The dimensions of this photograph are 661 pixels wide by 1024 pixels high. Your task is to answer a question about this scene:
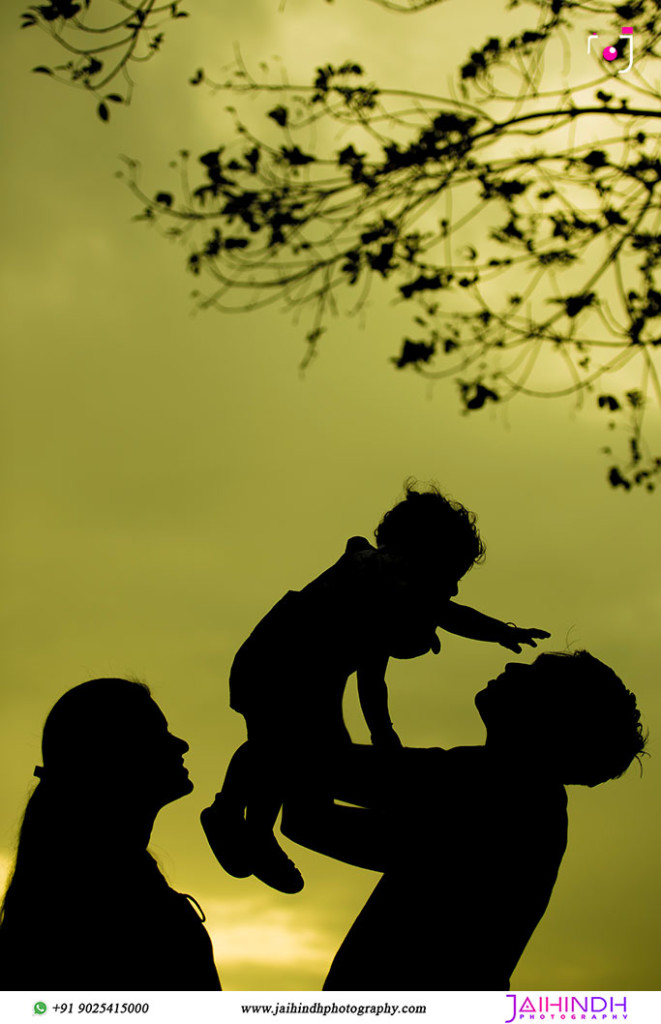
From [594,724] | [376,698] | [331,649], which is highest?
[331,649]

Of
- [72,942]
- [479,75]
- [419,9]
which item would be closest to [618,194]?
[479,75]

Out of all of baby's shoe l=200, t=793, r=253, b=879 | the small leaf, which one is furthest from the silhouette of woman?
the small leaf

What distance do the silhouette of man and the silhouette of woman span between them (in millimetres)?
482

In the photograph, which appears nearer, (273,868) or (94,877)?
(94,877)

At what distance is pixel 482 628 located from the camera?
3.41 metres

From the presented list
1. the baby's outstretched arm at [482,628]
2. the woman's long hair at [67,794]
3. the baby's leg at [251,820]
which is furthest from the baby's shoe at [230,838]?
the baby's outstretched arm at [482,628]

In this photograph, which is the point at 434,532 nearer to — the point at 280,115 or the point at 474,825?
the point at 474,825

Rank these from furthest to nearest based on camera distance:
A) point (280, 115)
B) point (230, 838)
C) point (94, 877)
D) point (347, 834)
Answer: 1. point (280, 115)
2. point (230, 838)
3. point (347, 834)
4. point (94, 877)

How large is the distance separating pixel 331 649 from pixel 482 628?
0.60m

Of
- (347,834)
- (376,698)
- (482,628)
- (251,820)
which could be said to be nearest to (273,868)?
(251,820)

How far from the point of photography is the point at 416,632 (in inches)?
132

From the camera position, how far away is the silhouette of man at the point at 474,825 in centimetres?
270

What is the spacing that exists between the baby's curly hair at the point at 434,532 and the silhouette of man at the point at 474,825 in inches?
23.6

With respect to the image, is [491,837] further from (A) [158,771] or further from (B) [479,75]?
(B) [479,75]
